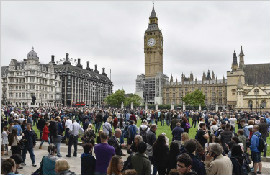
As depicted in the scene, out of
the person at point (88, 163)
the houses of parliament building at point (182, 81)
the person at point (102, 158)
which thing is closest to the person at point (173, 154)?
the person at point (102, 158)

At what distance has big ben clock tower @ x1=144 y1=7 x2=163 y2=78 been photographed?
107125 mm

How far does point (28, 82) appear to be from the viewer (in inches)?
3029


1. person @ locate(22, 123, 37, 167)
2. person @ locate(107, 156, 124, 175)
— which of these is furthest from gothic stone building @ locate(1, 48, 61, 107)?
person @ locate(107, 156, 124, 175)

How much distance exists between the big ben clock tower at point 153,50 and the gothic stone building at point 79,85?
2432cm

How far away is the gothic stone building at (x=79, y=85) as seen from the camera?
92062 mm

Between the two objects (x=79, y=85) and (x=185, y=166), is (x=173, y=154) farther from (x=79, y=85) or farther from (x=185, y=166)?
(x=79, y=85)

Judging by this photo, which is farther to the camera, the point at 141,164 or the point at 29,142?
the point at 29,142

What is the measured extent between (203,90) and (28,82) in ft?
218

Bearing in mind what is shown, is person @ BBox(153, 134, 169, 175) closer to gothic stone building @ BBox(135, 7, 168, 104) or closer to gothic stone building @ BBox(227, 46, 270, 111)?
gothic stone building @ BBox(227, 46, 270, 111)

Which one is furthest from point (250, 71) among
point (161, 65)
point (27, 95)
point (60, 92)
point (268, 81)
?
point (27, 95)

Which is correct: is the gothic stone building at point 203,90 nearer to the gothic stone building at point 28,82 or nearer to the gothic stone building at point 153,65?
the gothic stone building at point 153,65

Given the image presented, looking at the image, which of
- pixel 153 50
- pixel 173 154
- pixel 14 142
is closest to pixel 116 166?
pixel 173 154

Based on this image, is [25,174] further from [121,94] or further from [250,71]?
[250,71]

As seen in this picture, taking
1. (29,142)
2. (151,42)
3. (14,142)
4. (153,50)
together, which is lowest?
(29,142)
